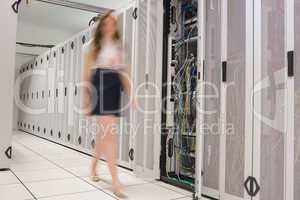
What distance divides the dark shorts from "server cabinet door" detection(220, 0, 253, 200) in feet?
2.69

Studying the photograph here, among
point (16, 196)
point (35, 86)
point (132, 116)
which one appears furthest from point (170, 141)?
point (35, 86)

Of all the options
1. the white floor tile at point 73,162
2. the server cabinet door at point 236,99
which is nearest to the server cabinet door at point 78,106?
the white floor tile at point 73,162

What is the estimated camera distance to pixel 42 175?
8.93 ft

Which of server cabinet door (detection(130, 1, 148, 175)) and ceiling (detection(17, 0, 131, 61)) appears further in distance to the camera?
ceiling (detection(17, 0, 131, 61))

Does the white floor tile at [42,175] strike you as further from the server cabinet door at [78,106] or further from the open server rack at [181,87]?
the server cabinet door at [78,106]

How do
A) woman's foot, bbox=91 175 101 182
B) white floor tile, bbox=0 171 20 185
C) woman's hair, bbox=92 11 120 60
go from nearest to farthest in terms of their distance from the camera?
woman's hair, bbox=92 11 120 60
white floor tile, bbox=0 171 20 185
woman's foot, bbox=91 175 101 182

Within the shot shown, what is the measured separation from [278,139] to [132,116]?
1.59m

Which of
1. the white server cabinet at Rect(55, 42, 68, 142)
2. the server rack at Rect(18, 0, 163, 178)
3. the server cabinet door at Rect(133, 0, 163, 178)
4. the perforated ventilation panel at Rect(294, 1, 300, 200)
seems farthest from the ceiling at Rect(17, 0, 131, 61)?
the perforated ventilation panel at Rect(294, 1, 300, 200)

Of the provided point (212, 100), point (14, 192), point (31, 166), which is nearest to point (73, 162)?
point (31, 166)

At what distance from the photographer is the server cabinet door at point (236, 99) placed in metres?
1.90

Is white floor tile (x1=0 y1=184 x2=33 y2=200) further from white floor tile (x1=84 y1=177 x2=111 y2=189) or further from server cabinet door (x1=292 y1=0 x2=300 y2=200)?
server cabinet door (x1=292 y1=0 x2=300 y2=200)

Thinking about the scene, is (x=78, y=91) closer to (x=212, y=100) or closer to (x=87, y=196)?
(x=87, y=196)

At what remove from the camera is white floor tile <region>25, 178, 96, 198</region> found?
215cm

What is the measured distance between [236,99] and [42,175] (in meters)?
1.94
